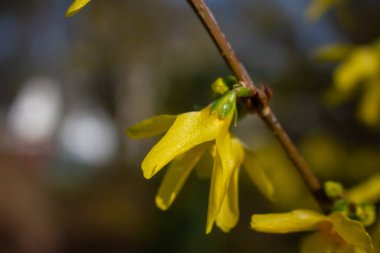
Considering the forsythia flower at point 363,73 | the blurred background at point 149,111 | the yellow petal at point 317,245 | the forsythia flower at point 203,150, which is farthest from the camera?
the blurred background at point 149,111

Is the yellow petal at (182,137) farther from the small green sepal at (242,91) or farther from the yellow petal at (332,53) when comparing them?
the yellow petal at (332,53)

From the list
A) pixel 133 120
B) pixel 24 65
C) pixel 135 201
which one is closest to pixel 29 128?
pixel 24 65

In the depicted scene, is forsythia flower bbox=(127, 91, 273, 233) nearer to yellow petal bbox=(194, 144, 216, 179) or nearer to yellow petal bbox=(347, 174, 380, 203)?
yellow petal bbox=(194, 144, 216, 179)

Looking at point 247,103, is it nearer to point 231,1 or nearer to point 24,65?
point 231,1

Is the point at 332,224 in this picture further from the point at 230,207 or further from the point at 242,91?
the point at 242,91

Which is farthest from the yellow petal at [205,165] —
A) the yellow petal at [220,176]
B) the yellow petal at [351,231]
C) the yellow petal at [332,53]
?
the yellow petal at [332,53]

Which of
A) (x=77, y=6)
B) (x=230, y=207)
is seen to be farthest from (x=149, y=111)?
(x=77, y=6)
